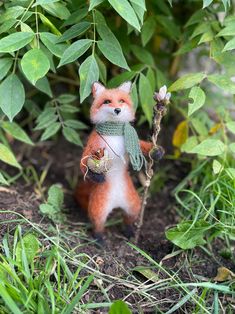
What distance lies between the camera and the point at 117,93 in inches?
63.2

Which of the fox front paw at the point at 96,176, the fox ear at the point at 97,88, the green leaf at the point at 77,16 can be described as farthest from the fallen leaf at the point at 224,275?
the green leaf at the point at 77,16

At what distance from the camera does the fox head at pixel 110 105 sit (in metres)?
1.58

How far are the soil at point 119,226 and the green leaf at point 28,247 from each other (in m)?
0.10

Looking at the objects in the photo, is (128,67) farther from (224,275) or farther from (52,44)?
(224,275)

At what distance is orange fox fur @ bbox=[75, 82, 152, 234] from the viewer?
5.23 ft

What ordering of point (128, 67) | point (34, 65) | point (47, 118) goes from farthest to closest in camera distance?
point (47, 118) → point (128, 67) → point (34, 65)

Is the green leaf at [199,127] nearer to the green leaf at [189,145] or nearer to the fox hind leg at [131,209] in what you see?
the green leaf at [189,145]

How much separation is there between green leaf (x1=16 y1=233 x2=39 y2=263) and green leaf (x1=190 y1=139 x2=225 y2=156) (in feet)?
1.96

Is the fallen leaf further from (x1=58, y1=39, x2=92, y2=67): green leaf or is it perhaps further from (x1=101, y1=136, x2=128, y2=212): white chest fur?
(x1=58, y1=39, x2=92, y2=67): green leaf

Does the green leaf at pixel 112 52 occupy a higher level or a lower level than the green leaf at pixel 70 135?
higher

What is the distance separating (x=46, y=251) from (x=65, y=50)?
23.8 inches

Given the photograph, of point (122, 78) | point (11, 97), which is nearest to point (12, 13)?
point (11, 97)

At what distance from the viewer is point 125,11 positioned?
4.73 ft

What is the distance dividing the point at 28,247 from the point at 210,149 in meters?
0.67
